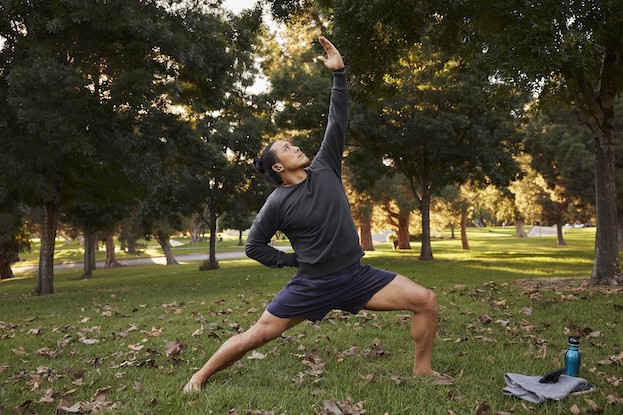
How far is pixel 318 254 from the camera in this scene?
4168mm

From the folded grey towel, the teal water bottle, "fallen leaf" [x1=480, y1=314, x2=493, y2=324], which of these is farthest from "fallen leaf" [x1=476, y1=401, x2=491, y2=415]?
"fallen leaf" [x1=480, y1=314, x2=493, y2=324]

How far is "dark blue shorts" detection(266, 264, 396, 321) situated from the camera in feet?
13.8

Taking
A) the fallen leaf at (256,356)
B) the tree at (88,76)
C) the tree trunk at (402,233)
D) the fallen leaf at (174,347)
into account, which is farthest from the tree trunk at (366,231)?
the fallen leaf at (256,356)

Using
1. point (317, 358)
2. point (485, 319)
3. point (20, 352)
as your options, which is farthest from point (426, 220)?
point (20, 352)

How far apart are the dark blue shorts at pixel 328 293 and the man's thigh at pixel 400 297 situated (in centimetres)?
5

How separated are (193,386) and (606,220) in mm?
11064

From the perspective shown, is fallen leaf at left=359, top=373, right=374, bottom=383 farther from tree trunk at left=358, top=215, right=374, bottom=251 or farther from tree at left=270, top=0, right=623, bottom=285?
tree trunk at left=358, top=215, right=374, bottom=251

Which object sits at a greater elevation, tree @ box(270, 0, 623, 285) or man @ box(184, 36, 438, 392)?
tree @ box(270, 0, 623, 285)

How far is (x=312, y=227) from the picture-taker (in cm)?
417

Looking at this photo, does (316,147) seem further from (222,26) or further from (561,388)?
(561,388)

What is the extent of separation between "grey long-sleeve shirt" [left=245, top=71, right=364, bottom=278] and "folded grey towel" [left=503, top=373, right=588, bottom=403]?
5.32 ft

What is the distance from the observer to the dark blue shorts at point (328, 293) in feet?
13.8

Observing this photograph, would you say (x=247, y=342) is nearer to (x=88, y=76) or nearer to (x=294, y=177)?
(x=294, y=177)

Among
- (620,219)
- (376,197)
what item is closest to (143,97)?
(376,197)
